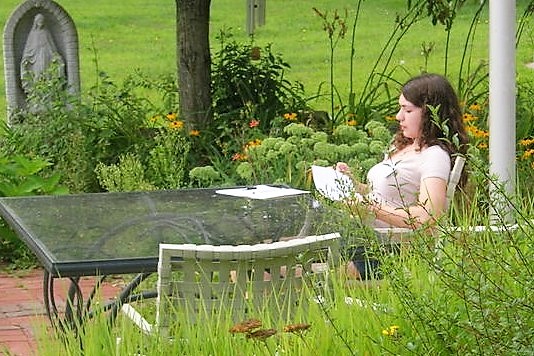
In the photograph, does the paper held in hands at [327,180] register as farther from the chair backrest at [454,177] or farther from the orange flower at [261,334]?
the orange flower at [261,334]

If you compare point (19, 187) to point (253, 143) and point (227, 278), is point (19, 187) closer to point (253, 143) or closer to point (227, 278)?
point (253, 143)

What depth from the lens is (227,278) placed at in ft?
12.5

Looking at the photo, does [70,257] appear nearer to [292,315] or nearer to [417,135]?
[292,315]

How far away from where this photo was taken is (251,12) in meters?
10.5

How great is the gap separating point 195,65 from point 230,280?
17.6 feet

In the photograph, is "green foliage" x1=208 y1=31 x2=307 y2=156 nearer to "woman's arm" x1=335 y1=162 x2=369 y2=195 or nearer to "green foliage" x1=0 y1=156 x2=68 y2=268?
"green foliage" x1=0 y1=156 x2=68 y2=268

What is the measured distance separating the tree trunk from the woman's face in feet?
12.3

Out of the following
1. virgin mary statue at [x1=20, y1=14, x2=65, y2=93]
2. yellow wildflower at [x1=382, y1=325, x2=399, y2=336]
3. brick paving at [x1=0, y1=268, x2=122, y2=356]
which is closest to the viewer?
yellow wildflower at [x1=382, y1=325, x2=399, y2=336]

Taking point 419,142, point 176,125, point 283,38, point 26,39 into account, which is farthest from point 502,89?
point 283,38

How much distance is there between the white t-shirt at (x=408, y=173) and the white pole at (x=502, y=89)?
0.67 feet

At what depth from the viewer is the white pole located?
5.20 meters

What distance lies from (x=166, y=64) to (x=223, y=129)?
10306 mm

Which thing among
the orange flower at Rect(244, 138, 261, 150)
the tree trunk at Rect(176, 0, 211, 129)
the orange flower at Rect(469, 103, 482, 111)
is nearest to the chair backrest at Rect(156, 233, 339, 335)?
the orange flower at Rect(244, 138, 261, 150)

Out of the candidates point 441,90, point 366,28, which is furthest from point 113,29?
point 441,90
